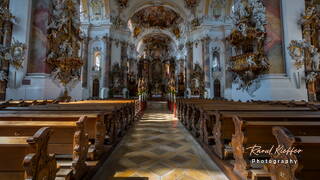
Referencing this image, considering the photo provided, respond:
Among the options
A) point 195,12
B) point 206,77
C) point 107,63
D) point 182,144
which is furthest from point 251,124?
point 195,12

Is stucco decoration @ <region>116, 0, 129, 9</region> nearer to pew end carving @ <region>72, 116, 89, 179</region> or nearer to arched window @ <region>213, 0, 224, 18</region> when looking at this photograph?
arched window @ <region>213, 0, 224, 18</region>

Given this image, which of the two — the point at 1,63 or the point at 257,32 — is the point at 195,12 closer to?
the point at 257,32

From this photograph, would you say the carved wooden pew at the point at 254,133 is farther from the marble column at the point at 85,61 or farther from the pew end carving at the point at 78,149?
the marble column at the point at 85,61

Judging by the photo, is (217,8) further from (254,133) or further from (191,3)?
(254,133)

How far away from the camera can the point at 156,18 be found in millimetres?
21688

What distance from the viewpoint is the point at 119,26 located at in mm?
16078

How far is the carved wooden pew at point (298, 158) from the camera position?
1.22 metres

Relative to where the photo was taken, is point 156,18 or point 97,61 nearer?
point 97,61

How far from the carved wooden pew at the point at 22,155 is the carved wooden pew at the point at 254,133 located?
5.79 feet

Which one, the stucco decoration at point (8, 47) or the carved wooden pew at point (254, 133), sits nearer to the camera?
the carved wooden pew at point (254, 133)

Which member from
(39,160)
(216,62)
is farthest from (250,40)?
(216,62)

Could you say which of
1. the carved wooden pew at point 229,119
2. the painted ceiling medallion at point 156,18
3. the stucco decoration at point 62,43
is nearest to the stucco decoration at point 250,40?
the carved wooden pew at point 229,119

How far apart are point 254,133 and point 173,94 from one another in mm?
10480

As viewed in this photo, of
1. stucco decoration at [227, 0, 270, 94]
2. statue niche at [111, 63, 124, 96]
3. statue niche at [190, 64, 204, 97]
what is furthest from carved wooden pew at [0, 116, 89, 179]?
statue niche at [111, 63, 124, 96]
